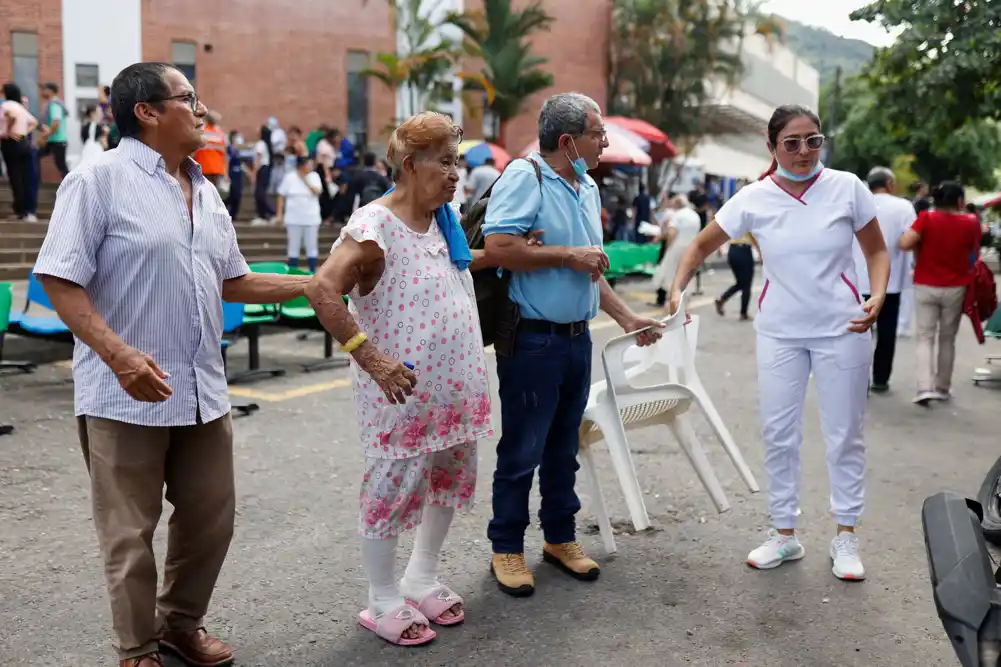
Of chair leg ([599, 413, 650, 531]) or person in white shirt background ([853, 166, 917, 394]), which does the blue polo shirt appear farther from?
person in white shirt background ([853, 166, 917, 394])

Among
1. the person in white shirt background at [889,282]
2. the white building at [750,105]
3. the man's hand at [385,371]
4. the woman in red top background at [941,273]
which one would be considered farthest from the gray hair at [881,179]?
the white building at [750,105]

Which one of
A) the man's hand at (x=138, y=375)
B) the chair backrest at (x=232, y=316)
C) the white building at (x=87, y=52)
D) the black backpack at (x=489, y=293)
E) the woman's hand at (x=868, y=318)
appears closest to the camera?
the man's hand at (x=138, y=375)

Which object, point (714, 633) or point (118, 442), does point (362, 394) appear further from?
point (714, 633)

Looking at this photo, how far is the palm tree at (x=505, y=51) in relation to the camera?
2959cm

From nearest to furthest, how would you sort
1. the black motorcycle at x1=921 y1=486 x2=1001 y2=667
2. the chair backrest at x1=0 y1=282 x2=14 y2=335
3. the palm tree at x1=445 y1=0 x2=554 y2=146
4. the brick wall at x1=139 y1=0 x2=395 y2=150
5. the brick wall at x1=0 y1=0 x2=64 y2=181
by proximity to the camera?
1. the black motorcycle at x1=921 y1=486 x2=1001 y2=667
2. the chair backrest at x1=0 y1=282 x2=14 y2=335
3. the brick wall at x1=0 y1=0 x2=64 y2=181
4. the brick wall at x1=139 y1=0 x2=395 y2=150
5. the palm tree at x1=445 y1=0 x2=554 y2=146

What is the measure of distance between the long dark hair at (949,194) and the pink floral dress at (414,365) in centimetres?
603

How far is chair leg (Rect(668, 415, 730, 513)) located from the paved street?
0.18 meters

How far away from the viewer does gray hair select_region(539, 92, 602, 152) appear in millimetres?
3920

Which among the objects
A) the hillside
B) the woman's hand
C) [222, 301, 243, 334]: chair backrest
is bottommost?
[222, 301, 243, 334]: chair backrest

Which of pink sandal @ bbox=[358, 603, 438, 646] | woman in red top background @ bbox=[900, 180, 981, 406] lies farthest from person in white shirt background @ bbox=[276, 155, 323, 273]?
pink sandal @ bbox=[358, 603, 438, 646]

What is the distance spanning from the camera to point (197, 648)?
3.35 metres

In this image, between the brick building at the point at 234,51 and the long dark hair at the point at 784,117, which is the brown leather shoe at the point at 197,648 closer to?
the long dark hair at the point at 784,117

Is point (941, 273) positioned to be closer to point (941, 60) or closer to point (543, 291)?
point (543, 291)

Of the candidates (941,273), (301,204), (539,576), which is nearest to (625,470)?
(539,576)
